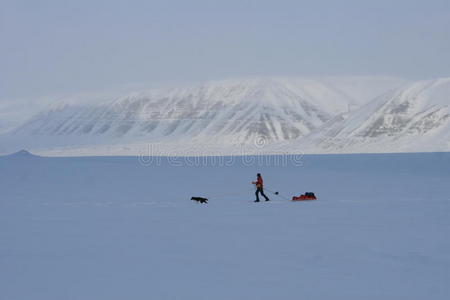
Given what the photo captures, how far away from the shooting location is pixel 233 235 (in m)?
15.5

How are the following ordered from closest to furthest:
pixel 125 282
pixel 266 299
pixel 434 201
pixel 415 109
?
pixel 266 299
pixel 125 282
pixel 434 201
pixel 415 109

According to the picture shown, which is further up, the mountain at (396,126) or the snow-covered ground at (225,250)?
the mountain at (396,126)

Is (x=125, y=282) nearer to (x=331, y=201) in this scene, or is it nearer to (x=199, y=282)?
(x=199, y=282)

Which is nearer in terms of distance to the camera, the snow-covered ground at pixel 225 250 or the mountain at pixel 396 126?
the snow-covered ground at pixel 225 250

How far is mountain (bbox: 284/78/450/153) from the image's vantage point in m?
121

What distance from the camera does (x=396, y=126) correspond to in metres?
135

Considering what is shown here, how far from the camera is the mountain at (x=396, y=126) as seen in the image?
4769 inches

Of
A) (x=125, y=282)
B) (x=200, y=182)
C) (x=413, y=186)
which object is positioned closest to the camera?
(x=125, y=282)

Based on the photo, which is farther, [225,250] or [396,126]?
[396,126]

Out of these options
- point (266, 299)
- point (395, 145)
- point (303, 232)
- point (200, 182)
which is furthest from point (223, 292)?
point (395, 145)

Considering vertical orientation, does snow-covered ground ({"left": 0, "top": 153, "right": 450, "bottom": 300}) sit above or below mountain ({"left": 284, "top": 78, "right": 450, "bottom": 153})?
below

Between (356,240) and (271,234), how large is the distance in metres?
2.02

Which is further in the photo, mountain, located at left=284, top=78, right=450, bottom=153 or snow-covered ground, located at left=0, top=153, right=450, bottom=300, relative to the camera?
mountain, located at left=284, top=78, right=450, bottom=153

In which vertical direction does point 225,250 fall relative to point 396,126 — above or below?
below
